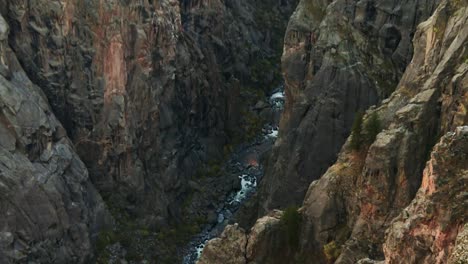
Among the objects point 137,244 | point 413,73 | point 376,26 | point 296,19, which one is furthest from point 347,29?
point 137,244

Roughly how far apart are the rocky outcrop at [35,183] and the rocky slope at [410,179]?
1627 inches

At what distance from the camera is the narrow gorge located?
58.7 m

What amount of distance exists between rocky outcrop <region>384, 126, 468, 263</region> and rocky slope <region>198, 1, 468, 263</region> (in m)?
0.06

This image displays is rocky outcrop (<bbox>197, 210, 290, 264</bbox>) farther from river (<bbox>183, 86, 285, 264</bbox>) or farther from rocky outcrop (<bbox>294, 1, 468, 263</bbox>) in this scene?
river (<bbox>183, 86, 285, 264</bbox>)

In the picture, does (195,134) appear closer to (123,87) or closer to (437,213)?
(123,87)

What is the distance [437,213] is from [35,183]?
67.9m

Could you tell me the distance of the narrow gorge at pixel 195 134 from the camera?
58.7 metres

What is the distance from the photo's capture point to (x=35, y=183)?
91.1 metres

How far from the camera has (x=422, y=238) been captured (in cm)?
3728

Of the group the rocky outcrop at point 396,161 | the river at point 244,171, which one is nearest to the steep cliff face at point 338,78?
the river at point 244,171

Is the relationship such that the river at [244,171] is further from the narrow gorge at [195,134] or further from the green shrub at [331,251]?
the green shrub at [331,251]

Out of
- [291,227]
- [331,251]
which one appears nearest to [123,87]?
[291,227]

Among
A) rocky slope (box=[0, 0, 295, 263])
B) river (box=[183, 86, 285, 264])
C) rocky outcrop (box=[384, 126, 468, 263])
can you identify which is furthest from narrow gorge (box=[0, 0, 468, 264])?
rocky outcrop (box=[384, 126, 468, 263])

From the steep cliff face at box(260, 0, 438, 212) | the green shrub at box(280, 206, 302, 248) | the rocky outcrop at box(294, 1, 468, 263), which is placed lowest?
the green shrub at box(280, 206, 302, 248)
